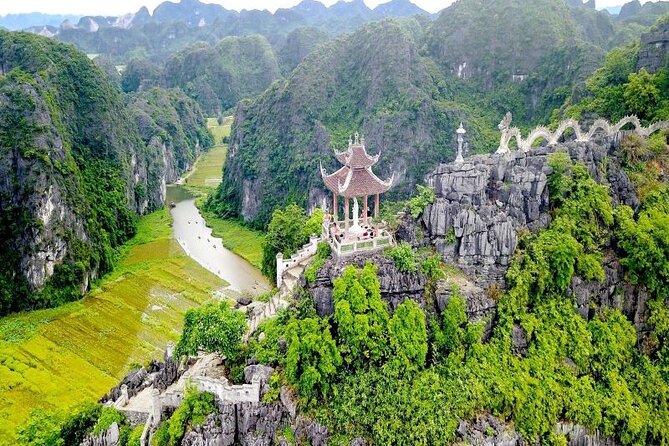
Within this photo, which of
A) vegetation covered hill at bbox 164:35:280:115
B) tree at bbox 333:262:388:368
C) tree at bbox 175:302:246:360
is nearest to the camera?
tree at bbox 333:262:388:368

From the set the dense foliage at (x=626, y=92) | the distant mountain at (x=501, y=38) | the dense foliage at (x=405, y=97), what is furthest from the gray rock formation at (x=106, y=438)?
the distant mountain at (x=501, y=38)

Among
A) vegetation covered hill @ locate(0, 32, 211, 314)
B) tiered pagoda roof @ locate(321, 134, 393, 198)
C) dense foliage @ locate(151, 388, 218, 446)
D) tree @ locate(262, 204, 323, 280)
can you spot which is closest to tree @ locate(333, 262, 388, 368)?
tiered pagoda roof @ locate(321, 134, 393, 198)

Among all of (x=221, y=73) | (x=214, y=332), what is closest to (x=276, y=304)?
(x=214, y=332)

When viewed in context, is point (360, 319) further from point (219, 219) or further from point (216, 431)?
point (219, 219)

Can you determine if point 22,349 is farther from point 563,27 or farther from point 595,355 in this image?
point 563,27

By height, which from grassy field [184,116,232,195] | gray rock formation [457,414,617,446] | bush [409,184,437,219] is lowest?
grassy field [184,116,232,195]

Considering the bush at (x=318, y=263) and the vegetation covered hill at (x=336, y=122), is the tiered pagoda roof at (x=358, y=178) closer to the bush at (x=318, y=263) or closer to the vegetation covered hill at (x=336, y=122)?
the bush at (x=318, y=263)

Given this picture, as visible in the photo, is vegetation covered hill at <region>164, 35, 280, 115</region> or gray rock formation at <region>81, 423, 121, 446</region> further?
vegetation covered hill at <region>164, 35, 280, 115</region>

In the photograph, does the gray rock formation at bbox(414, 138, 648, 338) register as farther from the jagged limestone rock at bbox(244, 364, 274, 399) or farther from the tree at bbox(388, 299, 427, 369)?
the jagged limestone rock at bbox(244, 364, 274, 399)
